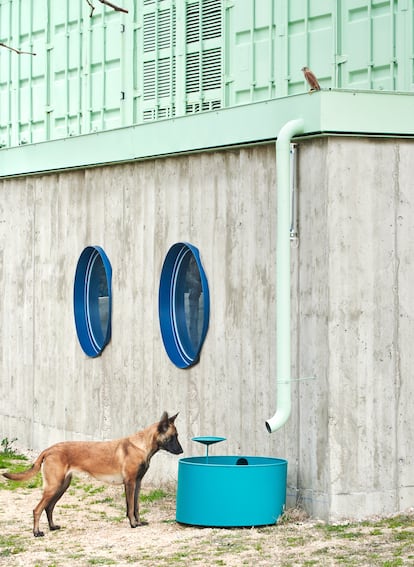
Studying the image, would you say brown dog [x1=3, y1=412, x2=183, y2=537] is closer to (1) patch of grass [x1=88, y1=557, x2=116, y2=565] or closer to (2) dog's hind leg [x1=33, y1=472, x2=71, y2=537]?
(2) dog's hind leg [x1=33, y1=472, x2=71, y2=537]

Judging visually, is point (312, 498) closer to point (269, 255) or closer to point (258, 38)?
point (269, 255)

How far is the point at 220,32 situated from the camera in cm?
1445

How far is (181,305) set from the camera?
45.4ft

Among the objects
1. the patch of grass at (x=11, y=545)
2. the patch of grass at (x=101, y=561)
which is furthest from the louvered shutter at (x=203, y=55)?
the patch of grass at (x=101, y=561)

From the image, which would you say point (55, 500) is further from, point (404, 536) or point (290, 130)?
point (290, 130)

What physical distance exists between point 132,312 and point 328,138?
12.1 feet

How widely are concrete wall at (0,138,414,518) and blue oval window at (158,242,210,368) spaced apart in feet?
0.51

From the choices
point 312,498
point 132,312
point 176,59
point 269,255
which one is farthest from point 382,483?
point 176,59

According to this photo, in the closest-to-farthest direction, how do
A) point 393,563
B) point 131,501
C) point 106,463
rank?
1. point 393,563
2. point 131,501
3. point 106,463

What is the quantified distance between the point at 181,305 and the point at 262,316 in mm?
1683

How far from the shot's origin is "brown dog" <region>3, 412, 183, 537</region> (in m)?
11.7

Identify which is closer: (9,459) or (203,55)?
(203,55)

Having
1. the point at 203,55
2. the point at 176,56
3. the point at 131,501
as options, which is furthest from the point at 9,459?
the point at 203,55

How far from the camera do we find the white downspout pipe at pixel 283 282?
11.6 m
